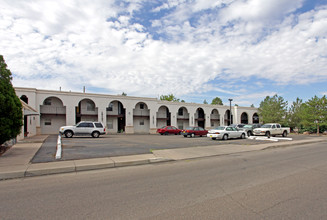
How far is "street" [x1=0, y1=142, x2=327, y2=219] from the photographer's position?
4.14 metres

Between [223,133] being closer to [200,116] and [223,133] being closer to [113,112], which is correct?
[113,112]

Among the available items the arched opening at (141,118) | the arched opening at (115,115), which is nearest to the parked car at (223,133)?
the arched opening at (141,118)

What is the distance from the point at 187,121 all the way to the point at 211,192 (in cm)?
3963

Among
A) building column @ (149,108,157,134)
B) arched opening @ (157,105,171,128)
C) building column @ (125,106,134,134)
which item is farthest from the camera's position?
arched opening @ (157,105,171,128)

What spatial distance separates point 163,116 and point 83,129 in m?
20.0

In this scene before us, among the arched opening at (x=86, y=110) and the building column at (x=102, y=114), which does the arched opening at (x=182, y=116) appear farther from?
the arched opening at (x=86, y=110)

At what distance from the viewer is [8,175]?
7.04 meters

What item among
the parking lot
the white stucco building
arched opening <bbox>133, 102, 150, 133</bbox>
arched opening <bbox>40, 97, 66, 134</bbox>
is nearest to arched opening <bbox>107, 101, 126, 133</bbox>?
the white stucco building

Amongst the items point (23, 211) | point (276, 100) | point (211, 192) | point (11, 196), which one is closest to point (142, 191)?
point (211, 192)

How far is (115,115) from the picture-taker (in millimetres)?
36469

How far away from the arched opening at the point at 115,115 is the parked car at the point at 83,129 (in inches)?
471

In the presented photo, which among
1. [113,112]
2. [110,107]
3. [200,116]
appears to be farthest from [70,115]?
[200,116]

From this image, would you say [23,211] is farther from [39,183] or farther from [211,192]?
[211,192]

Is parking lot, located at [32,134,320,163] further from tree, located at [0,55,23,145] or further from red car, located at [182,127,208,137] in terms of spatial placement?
red car, located at [182,127,208,137]
